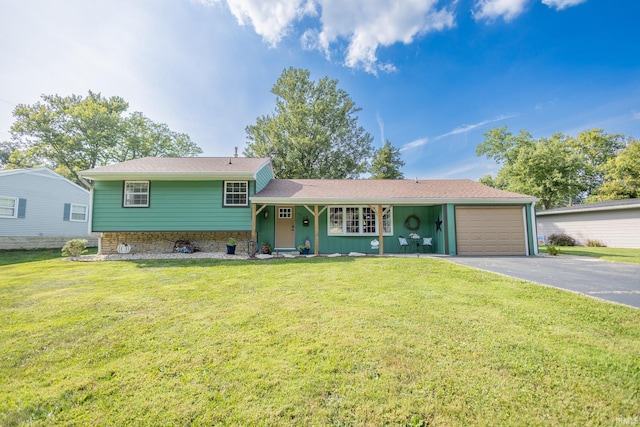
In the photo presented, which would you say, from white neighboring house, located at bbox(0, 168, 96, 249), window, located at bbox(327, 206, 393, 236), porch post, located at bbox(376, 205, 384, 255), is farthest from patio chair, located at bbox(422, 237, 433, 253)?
white neighboring house, located at bbox(0, 168, 96, 249)

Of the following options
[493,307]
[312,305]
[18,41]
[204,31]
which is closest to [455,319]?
[493,307]

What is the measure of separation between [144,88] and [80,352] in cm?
1347

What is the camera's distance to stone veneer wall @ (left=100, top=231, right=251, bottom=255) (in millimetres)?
10641

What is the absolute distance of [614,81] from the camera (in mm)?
14344

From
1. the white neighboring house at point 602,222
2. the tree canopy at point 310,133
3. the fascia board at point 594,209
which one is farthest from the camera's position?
the tree canopy at point 310,133

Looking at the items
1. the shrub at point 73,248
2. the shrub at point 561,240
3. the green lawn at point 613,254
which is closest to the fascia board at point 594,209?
the shrub at point 561,240

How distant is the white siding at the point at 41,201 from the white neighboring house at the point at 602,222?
3077cm

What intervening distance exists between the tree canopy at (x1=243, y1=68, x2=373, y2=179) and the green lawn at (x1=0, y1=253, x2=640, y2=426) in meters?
17.8

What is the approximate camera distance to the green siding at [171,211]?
10102 millimetres

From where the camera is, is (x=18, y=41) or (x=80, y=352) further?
(x=18, y=41)

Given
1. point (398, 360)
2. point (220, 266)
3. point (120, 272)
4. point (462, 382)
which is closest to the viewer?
point (462, 382)

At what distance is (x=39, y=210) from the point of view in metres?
13.8

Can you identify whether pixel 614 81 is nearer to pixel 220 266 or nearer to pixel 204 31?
pixel 204 31

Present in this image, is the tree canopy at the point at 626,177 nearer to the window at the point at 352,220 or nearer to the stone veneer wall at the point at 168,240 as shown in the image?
the window at the point at 352,220
